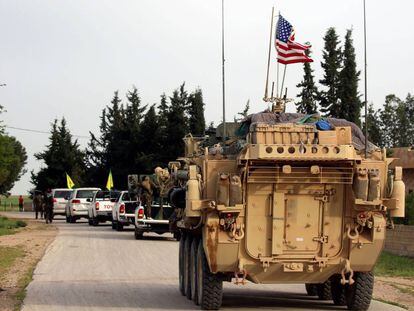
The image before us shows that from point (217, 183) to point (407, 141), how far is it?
63.3 metres

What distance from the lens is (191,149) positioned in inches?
674

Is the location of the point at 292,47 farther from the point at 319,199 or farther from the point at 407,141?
the point at 407,141

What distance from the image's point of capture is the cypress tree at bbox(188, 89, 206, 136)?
59969mm

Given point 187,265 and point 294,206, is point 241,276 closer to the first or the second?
point 294,206

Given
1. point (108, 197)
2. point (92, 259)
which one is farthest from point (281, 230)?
point (108, 197)

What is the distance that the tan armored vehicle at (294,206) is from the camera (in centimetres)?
1260

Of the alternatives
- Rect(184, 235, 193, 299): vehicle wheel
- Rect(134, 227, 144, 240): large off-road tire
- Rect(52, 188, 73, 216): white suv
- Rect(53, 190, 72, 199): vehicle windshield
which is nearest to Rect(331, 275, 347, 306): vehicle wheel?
Rect(184, 235, 193, 299): vehicle wheel

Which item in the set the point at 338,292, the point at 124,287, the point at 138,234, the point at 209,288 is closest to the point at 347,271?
the point at 338,292

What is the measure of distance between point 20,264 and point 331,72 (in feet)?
84.8

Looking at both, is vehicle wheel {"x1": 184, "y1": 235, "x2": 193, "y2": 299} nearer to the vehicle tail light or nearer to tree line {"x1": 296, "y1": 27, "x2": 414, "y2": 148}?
the vehicle tail light

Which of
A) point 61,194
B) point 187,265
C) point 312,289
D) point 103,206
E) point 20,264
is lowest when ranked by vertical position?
point 20,264

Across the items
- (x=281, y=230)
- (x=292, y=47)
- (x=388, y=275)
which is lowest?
(x=388, y=275)

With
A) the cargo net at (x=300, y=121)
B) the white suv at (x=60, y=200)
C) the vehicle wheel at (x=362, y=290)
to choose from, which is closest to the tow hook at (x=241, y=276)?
the vehicle wheel at (x=362, y=290)

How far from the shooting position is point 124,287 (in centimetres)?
1694
